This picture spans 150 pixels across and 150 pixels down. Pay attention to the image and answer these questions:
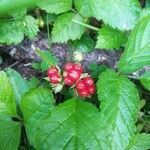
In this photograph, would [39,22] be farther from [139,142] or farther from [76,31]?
[139,142]

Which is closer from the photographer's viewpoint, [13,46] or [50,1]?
[50,1]

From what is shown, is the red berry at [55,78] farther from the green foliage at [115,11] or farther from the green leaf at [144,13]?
the green leaf at [144,13]

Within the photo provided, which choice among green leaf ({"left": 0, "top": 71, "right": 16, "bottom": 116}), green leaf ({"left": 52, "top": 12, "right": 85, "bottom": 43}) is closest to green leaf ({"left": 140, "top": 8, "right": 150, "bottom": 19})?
green leaf ({"left": 52, "top": 12, "right": 85, "bottom": 43})

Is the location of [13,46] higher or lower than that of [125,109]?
higher

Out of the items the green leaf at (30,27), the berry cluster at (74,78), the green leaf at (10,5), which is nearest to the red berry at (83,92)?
the berry cluster at (74,78)

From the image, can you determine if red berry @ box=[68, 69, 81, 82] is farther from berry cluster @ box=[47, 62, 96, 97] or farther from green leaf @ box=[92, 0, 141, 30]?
green leaf @ box=[92, 0, 141, 30]

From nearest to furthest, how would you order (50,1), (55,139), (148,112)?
(55,139) → (50,1) → (148,112)

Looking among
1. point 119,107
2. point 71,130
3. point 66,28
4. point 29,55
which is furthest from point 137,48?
point 29,55

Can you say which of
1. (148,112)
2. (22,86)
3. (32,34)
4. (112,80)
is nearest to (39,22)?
(32,34)
